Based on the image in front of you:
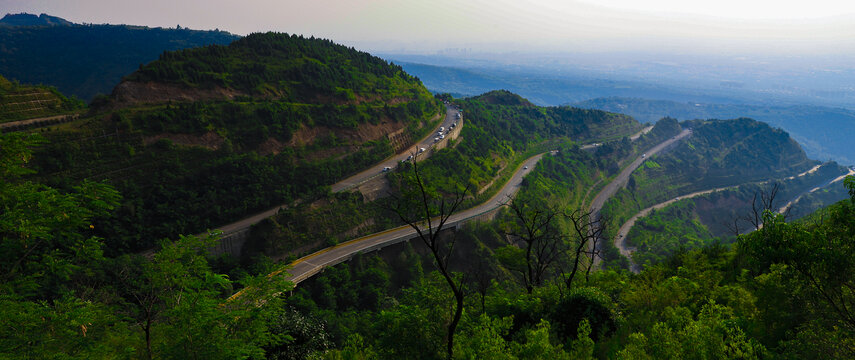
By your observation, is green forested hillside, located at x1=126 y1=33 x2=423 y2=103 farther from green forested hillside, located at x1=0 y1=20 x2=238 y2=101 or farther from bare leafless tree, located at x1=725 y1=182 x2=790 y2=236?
bare leafless tree, located at x1=725 y1=182 x2=790 y2=236

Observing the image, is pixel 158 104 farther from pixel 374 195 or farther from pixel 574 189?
pixel 574 189

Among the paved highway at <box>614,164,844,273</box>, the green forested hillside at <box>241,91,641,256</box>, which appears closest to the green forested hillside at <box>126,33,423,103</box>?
the green forested hillside at <box>241,91,641,256</box>

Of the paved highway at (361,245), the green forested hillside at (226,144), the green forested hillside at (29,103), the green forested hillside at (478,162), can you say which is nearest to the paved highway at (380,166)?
the green forested hillside at (226,144)

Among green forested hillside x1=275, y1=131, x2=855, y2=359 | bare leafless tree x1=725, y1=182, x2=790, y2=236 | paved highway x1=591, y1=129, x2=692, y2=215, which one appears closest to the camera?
green forested hillside x1=275, y1=131, x2=855, y2=359

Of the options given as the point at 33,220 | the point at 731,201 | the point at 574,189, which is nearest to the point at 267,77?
the point at 33,220

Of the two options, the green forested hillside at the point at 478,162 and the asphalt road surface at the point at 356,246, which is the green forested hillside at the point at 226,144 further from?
the asphalt road surface at the point at 356,246

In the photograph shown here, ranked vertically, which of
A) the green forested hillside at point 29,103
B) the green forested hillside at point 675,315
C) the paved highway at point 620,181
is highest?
the green forested hillside at point 29,103

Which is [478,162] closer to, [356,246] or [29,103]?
[356,246]

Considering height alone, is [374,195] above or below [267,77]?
below

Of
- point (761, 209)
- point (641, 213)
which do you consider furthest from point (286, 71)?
point (641, 213)
